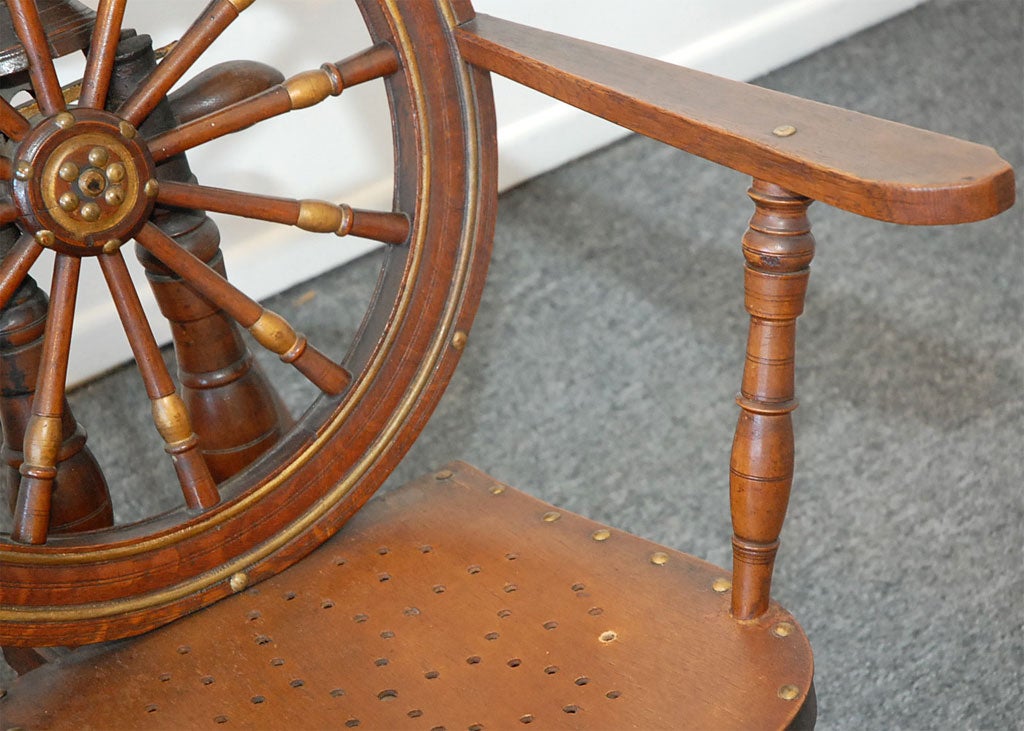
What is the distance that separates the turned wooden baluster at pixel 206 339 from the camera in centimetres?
94

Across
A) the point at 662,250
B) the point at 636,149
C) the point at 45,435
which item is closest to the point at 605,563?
the point at 45,435

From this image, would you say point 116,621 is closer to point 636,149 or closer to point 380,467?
point 380,467

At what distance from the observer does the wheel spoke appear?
35.2 inches

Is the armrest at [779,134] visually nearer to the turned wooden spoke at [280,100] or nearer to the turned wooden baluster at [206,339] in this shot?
the turned wooden spoke at [280,100]

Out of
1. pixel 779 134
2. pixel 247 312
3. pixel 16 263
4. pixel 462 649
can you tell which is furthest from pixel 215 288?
pixel 779 134

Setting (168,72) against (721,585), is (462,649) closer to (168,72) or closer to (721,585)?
(721,585)

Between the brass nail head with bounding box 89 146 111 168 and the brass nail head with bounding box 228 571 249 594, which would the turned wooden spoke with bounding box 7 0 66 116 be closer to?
the brass nail head with bounding box 89 146 111 168

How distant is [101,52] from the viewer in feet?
2.84

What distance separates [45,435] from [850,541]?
99 centimetres

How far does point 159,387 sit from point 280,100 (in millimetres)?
228

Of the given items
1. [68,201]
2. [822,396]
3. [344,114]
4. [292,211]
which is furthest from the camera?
[344,114]

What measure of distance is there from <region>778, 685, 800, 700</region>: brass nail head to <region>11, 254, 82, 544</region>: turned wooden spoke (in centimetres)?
51

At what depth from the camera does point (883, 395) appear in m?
1.74

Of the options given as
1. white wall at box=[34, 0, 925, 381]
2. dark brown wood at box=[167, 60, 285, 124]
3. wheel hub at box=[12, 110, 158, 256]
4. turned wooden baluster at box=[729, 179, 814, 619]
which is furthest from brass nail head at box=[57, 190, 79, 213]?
white wall at box=[34, 0, 925, 381]
